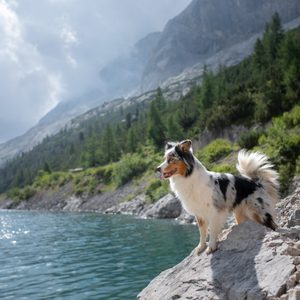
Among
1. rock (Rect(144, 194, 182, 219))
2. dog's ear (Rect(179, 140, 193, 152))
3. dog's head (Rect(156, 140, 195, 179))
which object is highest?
dog's ear (Rect(179, 140, 193, 152))

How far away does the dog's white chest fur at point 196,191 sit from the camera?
8.95m

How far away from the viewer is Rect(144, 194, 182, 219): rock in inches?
1806

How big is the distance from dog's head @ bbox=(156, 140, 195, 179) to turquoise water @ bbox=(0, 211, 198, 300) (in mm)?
6803

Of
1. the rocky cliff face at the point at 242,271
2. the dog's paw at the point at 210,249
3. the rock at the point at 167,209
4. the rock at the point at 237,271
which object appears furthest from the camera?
the rock at the point at 167,209

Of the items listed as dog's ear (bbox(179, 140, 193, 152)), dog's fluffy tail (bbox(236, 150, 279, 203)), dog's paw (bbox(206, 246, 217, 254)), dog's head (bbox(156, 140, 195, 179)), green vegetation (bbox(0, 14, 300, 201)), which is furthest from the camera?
green vegetation (bbox(0, 14, 300, 201))

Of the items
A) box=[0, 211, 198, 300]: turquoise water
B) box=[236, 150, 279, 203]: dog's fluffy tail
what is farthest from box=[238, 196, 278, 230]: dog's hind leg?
box=[0, 211, 198, 300]: turquoise water

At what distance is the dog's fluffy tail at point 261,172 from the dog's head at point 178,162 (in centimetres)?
195

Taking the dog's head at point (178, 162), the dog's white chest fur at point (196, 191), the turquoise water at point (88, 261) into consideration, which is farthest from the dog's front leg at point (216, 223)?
the turquoise water at point (88, 261)

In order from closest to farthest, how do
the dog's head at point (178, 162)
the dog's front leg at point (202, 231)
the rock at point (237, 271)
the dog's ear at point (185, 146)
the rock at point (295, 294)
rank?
the rock at point (295, 294) → the rock at point (237, 271) → the dog's head at point (178, 162) → the dog's ear at point (185, 146) → the dog's front leg at point (202, 231)

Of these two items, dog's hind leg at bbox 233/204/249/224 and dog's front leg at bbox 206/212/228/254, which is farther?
dog's hind leg at bbox 233/204/249/224

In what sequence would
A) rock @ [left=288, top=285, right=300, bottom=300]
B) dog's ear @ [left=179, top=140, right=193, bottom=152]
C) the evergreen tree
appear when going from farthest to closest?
the evergreen tree < dog's ear @ [left=179, top=140, right=193, bottom=152] < rock @ [left=288, top=285, right=300, bottom=300]

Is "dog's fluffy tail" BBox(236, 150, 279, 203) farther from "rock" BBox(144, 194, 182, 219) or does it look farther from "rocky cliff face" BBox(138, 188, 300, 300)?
"rock" BBox(144, 194, 182, 219)

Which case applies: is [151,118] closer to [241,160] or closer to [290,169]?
[290,169]

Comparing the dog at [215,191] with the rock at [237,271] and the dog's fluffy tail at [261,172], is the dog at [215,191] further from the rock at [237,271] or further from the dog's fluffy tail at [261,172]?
the rock at [237,271]
